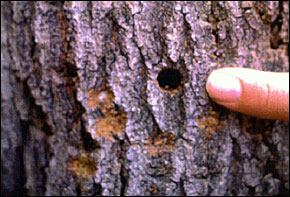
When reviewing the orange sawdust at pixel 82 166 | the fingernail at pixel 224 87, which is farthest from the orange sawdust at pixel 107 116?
the fingernail at pixel 224 87

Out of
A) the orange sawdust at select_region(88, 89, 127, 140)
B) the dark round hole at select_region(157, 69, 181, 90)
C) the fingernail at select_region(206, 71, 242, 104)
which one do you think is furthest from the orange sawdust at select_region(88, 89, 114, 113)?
the fingernail at select_region(206, 71, 242, 104)

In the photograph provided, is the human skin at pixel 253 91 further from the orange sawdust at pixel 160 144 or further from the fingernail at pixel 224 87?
the orange sawdust at pixel 160 144

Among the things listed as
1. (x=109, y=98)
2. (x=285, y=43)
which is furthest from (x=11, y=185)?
(x=285, y=43)

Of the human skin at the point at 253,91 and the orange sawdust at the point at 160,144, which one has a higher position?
the human skin at the point at 253,91

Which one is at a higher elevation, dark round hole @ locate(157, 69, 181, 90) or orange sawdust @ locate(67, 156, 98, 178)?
dark round hole @ locate(157, 69, 181, 90)

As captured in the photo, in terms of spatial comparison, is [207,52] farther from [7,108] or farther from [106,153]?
[7,108]

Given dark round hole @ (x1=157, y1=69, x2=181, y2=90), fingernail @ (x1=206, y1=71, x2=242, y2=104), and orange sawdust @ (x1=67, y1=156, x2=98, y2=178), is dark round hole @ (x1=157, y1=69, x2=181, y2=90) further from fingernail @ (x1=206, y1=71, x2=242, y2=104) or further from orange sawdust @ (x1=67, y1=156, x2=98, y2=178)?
orange sawdust @ (x1=67, y1=156, x2=98, y2=178)
